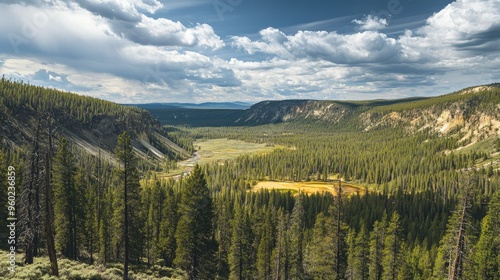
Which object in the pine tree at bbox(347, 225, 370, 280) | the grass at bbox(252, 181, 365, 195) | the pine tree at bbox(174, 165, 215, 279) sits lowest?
the grass at bbox(252, 181, 365, 195)

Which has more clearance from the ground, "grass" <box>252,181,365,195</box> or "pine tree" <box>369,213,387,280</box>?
"pine tree" <box>369,213,387,280</box>

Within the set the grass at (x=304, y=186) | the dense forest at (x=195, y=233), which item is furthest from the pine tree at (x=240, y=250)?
the grass at (x=304, y=186)

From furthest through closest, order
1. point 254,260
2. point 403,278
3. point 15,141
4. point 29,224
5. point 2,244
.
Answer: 1. point 15,141
2. point 254,260
3. point 403,278
4. point 2,244
5. point 29,224

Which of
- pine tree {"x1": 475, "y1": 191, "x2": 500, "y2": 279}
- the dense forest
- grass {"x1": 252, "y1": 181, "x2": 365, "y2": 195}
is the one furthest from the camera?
grass {"x1": 252, "y1": 181, "x2": 365, "y2": 195}

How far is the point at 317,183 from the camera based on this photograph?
605 ft

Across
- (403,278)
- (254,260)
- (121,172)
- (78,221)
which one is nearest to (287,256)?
(254,260)

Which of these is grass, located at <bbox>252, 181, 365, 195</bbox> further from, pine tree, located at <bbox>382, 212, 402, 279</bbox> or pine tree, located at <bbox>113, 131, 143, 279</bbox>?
pine tree, located at <bbox>113, 131, 143, 279</bbox>

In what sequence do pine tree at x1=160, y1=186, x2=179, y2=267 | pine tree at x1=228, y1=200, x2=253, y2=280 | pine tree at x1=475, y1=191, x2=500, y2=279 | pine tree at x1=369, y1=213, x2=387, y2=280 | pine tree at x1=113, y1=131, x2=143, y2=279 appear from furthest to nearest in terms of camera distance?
pine tree at x1=369, y1=213, x2=387, y2=280 < pine tree at x1=228, y1=200, x2=253, y2=280 < pine tree at x1=160, y1=186, x2=179, y2=267 < pine tree at x1=475, y1=191, x2=500, y2=279 < pine tree at x1=113, y1=131, x2=143, y2=279

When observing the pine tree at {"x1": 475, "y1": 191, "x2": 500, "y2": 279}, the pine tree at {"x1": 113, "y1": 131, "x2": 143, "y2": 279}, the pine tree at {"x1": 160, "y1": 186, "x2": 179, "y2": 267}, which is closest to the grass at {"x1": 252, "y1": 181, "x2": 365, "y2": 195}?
the pine tree at {"x1": 160, "y1": 186, "x2": 179, "y2": 267}

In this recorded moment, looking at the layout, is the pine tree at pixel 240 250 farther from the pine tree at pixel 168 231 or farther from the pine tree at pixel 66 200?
the pine tree at pixel 66 200

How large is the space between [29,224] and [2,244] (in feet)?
46.5

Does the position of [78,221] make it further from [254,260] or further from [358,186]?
[358,186]

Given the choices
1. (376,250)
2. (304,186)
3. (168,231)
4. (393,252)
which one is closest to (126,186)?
(168,231)

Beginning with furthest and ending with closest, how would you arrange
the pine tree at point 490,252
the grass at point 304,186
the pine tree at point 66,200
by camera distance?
the grass at point 304,186, the pine tree at point 490,252, the pine tree at point 66,200
